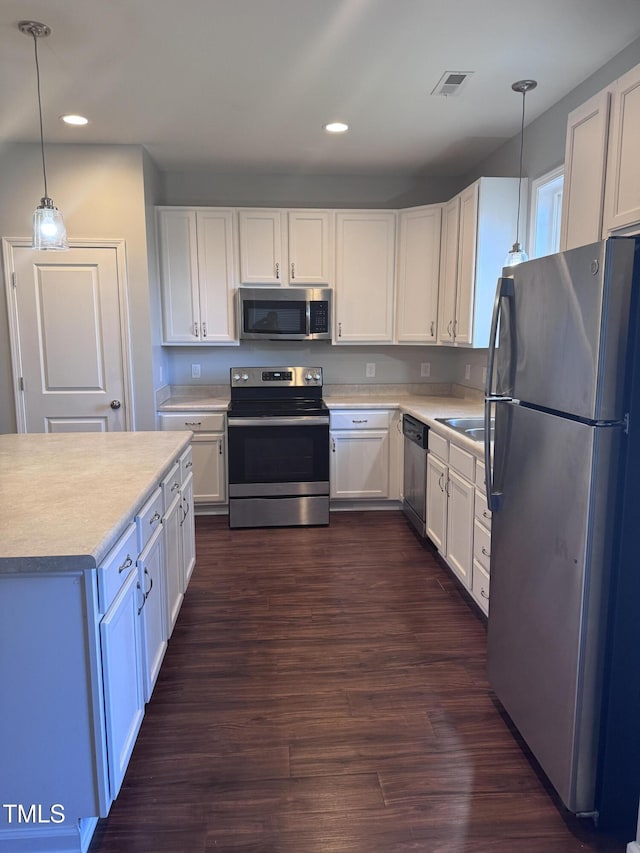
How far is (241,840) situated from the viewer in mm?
1562

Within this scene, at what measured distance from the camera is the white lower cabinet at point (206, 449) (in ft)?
13.5

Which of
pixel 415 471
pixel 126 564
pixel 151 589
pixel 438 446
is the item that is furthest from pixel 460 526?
pixel 126 564

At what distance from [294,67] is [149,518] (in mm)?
2206

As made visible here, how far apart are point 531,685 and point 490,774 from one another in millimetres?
322

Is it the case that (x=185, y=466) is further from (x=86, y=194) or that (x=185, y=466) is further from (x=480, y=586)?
(x=86, y=194)

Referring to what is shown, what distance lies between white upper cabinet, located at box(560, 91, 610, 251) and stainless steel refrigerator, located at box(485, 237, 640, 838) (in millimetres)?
449

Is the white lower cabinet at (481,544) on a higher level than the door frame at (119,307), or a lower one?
lower

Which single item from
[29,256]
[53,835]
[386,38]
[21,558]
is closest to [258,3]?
[386,38]

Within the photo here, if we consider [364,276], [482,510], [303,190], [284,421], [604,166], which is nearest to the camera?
[604,166]

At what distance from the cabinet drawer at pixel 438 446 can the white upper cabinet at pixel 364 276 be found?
1302 mm

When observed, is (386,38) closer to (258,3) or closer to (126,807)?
(258,3)

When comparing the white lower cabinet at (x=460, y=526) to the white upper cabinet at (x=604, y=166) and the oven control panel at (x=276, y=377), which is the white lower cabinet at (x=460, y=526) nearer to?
the white upper cabinet at (x=604, y=166)

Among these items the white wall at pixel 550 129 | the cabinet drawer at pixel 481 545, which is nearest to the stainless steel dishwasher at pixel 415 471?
the cabinet drawer at pixel 481 545

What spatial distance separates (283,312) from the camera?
432 cm
